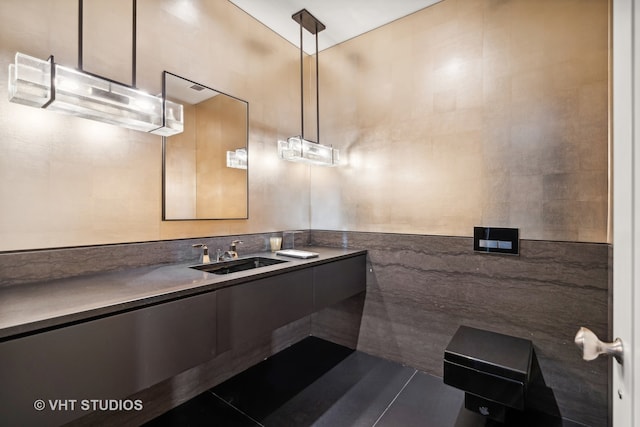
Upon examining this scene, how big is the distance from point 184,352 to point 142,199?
38.9 inches

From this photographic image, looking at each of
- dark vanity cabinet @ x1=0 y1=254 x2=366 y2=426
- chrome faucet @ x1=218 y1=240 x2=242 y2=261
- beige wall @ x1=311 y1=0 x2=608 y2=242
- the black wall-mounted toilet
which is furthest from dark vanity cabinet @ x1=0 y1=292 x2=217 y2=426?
beige wall @ x1=311 y1=0 x2=608 y2=242

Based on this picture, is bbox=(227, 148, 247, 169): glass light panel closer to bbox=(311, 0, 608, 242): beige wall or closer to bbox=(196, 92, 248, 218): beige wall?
bbox=(196, 92, 248, 218): beige wall

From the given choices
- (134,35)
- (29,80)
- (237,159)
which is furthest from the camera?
(237,159)

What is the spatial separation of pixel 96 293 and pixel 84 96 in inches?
33.9

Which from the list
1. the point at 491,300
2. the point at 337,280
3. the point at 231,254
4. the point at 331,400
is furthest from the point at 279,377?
the point at 491,300

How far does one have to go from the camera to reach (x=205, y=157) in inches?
83.6

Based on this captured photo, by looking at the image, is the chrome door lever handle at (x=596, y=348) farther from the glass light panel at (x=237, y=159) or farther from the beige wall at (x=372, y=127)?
the glass light panel at (x=237, y=159)

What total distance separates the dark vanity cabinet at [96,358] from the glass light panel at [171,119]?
91 centimetres

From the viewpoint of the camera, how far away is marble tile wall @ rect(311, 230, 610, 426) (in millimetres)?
1776

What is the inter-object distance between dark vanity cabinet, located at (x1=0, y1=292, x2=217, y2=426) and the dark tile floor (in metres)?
0.81

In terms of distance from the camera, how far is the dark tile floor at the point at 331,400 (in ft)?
5.98

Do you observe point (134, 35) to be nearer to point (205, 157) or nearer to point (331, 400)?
point (205, 157)

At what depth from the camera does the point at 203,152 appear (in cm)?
211

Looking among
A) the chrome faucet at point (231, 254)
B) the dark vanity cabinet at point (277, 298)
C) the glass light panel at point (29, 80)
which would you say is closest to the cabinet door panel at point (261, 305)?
the dark vanity cabinet at point (277, 298)
